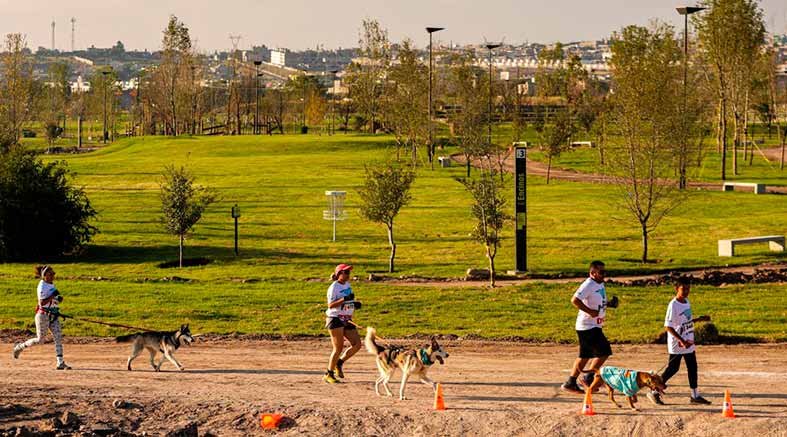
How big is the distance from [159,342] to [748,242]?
29.1 meters

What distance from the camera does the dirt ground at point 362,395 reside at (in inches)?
685

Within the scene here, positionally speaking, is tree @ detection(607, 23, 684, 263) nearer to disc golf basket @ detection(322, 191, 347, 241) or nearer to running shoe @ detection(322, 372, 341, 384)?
disc golf basket @ detection(322, 191, 347, 241)

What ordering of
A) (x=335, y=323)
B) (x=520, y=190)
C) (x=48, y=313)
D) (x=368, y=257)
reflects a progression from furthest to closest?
(x=368, y=257) < (x=520, y=190) < (x=48, y=313) < (x=335, y=323)

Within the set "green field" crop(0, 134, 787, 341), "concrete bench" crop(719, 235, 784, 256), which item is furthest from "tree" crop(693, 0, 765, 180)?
"concrete bench" crop(719, 235, 784, 256)

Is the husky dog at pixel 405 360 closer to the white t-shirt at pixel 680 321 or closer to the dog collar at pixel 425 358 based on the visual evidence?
the dog collar at pixel 425 358

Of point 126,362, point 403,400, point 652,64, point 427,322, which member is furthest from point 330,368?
point 652,64

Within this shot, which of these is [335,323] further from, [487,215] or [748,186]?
[748,186]

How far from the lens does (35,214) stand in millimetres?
45906

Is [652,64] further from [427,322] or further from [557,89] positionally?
[557,89]

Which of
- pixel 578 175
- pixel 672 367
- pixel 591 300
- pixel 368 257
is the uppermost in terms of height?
pixel 578 175

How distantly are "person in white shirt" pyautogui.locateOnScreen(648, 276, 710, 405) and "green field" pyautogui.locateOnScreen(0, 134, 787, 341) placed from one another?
722cm

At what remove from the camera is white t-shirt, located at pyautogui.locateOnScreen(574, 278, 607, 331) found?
18.0 m

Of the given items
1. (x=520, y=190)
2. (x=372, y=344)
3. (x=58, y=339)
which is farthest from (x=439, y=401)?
(x=520, y=190)

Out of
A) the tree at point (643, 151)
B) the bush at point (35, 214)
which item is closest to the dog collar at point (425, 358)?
the tree at point (643, 151)
